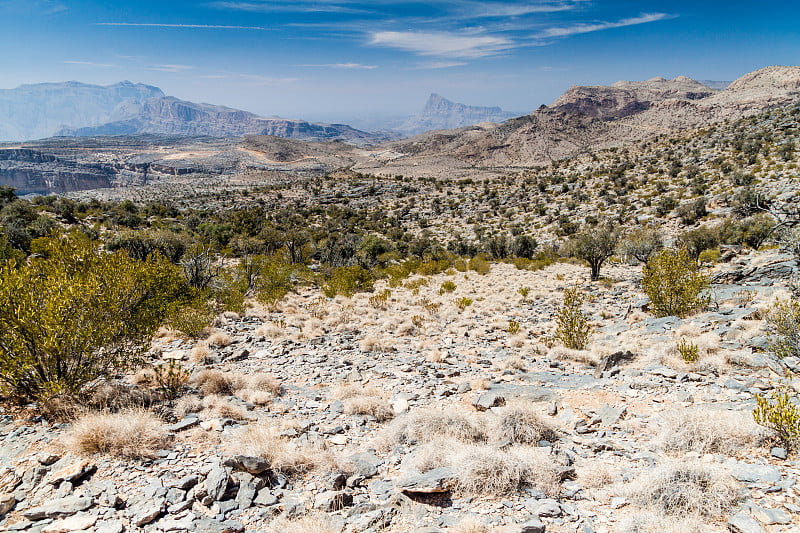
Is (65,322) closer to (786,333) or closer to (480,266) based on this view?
(786,333)

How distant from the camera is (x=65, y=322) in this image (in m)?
6.28

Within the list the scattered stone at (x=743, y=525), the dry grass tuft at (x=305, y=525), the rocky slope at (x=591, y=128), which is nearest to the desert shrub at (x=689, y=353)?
the scattered stone at (x=743, y=525)

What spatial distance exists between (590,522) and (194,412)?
6.71 m

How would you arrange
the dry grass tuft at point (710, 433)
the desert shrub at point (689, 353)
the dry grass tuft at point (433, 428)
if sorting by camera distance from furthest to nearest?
the desert shrub at point (689, 353) → the dry grass tuft at point (433, 428) → the dry grass tuft at point (710, 433)

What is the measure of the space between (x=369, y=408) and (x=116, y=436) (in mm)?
4131

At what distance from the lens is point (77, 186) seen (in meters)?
160

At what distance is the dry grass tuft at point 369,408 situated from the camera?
739cm

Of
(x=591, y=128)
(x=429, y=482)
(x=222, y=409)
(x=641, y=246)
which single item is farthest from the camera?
(x=591, y=128)

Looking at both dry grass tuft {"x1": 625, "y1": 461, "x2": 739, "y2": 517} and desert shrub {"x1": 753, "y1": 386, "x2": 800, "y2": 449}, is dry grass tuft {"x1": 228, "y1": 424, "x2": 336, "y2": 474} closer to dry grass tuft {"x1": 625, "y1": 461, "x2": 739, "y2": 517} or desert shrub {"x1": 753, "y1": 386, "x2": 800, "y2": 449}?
dry grass tuft {"x1": 625, "y1": 461, "x2": 739, "y2": 517}

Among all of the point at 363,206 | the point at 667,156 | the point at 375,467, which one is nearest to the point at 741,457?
the point at 375,467

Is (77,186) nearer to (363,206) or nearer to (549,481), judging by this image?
(363,206)

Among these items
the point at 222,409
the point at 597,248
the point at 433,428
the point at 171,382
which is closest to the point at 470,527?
the point at 433,428

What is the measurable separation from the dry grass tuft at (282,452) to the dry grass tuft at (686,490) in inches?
161

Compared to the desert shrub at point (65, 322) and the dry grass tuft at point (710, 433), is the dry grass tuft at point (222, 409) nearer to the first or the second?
the desert shrub at point (65, 322)
